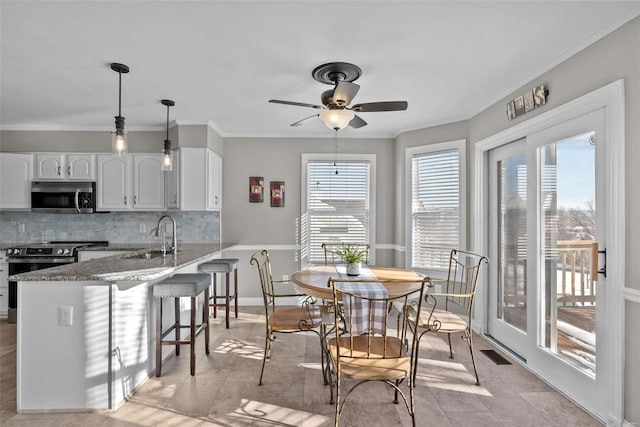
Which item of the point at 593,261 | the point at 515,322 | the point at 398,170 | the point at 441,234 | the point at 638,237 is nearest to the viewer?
the point at 638,237

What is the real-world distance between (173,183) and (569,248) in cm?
432

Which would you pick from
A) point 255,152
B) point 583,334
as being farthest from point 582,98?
point 255,152

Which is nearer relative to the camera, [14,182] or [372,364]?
[372,364]

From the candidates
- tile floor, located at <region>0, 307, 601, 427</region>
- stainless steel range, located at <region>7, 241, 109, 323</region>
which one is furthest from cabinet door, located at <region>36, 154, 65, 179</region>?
tile floor, located at <region>0, 307, 601, 427</region>

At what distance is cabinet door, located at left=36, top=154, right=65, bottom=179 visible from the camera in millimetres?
4637

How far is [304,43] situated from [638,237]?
2.41m

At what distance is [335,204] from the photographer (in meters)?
5.13

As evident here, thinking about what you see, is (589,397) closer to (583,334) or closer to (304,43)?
(583,334)

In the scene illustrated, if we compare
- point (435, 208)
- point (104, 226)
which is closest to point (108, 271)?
point (104, 226)

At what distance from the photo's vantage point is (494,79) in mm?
3094

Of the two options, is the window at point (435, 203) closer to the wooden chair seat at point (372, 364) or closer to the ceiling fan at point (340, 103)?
the ceiling fan at point (340, 103)

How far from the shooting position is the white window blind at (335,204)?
16.8ft

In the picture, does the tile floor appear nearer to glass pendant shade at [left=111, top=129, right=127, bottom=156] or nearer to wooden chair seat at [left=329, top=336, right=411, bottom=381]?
wooden chair seat at [left=329, top=336, right=411, bottom=381]

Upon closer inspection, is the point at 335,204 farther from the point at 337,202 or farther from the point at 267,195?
the point at 267,195
